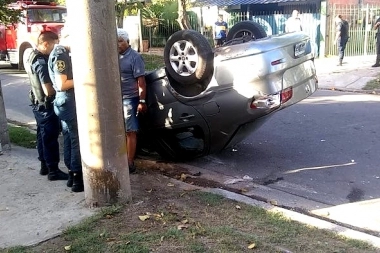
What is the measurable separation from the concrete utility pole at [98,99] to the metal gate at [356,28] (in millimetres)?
15136

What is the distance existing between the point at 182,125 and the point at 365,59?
13240 millimetres

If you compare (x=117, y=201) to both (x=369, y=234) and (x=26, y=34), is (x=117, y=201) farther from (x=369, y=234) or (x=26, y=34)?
(x=26, y=34)

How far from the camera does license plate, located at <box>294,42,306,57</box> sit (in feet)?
18.6

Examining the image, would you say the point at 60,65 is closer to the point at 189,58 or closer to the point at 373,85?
the point at 189,58

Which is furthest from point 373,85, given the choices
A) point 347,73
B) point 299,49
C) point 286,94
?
point 286,94

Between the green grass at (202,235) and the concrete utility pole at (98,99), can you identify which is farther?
the concrete utility pole at (98,99)

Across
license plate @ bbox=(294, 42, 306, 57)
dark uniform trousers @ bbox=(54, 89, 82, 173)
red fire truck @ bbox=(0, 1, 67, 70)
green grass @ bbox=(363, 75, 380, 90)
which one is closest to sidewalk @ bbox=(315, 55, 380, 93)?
green grass @ bbox=(363, 75, 380, 90)

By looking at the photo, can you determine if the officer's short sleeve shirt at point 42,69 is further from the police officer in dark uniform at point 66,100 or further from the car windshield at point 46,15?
the car windshield at point 46,15

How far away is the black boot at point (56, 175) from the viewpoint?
5605 mm

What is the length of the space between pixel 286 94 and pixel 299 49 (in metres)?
0.59

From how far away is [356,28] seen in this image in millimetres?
18109

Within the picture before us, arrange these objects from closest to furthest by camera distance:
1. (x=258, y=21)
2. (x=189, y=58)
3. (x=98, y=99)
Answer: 1. (x=98, y=99)
2. (x=189, y=58)
3. (x=258, y=21)

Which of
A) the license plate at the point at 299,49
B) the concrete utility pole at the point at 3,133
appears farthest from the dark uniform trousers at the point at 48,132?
the license plate at the point at 299,49

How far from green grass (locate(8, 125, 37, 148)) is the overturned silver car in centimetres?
216
